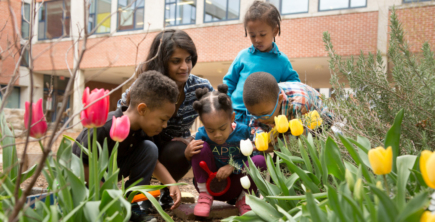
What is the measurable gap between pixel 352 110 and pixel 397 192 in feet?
2.80

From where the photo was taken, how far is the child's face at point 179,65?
103 inches

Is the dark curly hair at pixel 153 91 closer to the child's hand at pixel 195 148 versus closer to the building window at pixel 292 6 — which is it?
the child's hand at pixel 195 148

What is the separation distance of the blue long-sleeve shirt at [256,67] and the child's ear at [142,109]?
106 cm

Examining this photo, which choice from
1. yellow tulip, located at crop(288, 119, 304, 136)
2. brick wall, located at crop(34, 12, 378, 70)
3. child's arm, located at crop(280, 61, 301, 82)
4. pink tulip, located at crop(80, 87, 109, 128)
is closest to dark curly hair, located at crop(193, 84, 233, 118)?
yellow tulip, located at crop(288, 119, 304, 136)

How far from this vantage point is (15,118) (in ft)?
32.9

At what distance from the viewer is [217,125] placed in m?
2.21

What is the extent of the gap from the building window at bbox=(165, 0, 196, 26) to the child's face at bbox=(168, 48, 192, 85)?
11886mm

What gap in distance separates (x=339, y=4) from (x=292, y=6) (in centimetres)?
162

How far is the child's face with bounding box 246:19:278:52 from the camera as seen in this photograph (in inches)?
112

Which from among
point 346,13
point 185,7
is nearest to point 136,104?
point 346,13

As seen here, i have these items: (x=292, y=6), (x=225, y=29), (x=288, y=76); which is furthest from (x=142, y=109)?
(x=225, y=29)

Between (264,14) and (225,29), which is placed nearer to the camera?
(264,14)

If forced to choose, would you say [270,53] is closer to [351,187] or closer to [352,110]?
[352,110]

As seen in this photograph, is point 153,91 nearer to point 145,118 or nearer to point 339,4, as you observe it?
point 145,118
